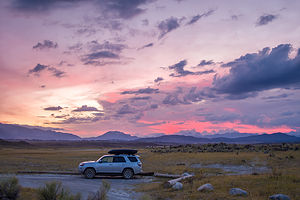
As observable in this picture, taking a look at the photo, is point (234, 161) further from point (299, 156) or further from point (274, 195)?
point (274, 195)

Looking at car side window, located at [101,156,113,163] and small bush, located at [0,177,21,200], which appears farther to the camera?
car side window, located at [101,156,113,163]

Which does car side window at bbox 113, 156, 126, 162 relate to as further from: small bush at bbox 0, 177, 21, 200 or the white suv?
Answer: small bush at bbox 0, 177, 21, 200

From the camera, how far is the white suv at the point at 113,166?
2289cm

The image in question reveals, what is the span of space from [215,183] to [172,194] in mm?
2760

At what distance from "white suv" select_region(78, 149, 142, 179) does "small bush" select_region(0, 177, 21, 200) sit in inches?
413

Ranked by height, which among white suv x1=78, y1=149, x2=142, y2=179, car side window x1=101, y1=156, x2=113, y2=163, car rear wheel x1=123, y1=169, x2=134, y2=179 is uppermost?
car side window x1=101, y1=156, x2=113, y2=163

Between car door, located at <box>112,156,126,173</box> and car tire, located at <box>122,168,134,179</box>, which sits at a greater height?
car door, located at <box>112,156,126,173</box>

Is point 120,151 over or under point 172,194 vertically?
over

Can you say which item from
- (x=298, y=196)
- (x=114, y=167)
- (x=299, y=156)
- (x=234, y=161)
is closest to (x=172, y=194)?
(x=298, y=196)

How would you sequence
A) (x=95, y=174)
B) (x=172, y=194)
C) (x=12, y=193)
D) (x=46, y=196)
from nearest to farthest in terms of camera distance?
(x=46, y=196) → (x=12, y=193) → (x=172, y=194) → (x=95, y=174)

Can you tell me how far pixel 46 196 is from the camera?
11055 millimetres

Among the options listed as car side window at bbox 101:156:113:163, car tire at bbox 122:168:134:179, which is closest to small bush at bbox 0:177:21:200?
car side window at bbox 101:156:113:163

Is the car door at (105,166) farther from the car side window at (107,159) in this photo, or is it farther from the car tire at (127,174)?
the car tire at (127,174)

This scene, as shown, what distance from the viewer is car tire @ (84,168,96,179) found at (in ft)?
74.8
